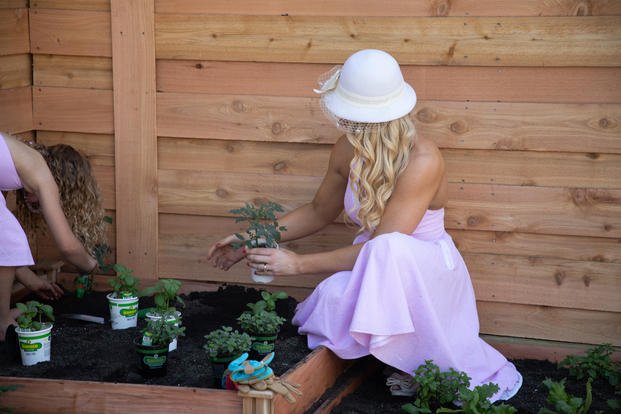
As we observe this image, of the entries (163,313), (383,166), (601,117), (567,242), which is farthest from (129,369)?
(601,117)

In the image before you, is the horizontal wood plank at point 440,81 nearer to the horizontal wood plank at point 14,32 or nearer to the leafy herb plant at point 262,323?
the horizontal wood plank at point 14,32

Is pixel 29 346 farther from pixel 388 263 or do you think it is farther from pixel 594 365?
pixel 594 365

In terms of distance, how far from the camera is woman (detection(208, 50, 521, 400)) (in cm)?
351

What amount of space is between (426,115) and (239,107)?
35.1 inches

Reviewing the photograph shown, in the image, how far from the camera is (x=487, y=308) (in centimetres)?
427

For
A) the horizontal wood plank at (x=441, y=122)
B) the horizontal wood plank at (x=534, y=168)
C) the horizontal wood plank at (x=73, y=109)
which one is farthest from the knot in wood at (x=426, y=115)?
the horizontal wood plank at (x=73, y=109)

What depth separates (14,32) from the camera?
435cm

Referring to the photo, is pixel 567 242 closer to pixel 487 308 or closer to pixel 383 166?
pixel 487 308

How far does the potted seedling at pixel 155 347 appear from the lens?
3293mm

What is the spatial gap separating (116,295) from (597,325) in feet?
7.18

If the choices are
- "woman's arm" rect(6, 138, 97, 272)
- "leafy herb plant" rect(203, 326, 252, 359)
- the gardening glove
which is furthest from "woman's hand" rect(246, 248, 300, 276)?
"woman's arm" rect(6, 138, 97, 272)

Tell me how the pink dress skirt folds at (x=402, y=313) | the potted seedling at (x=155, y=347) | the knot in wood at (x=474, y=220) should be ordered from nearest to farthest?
the potted seedling at (x=155, y=347) < the pink dress skirt folds at (x=402, y=313) < the knot in wood at (x=474, y=220)

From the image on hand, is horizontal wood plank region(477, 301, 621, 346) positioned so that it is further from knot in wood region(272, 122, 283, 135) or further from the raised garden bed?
knot in wood region(272, 122, 283, 135)

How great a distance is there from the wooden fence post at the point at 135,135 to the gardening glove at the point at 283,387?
1626 millimetres
